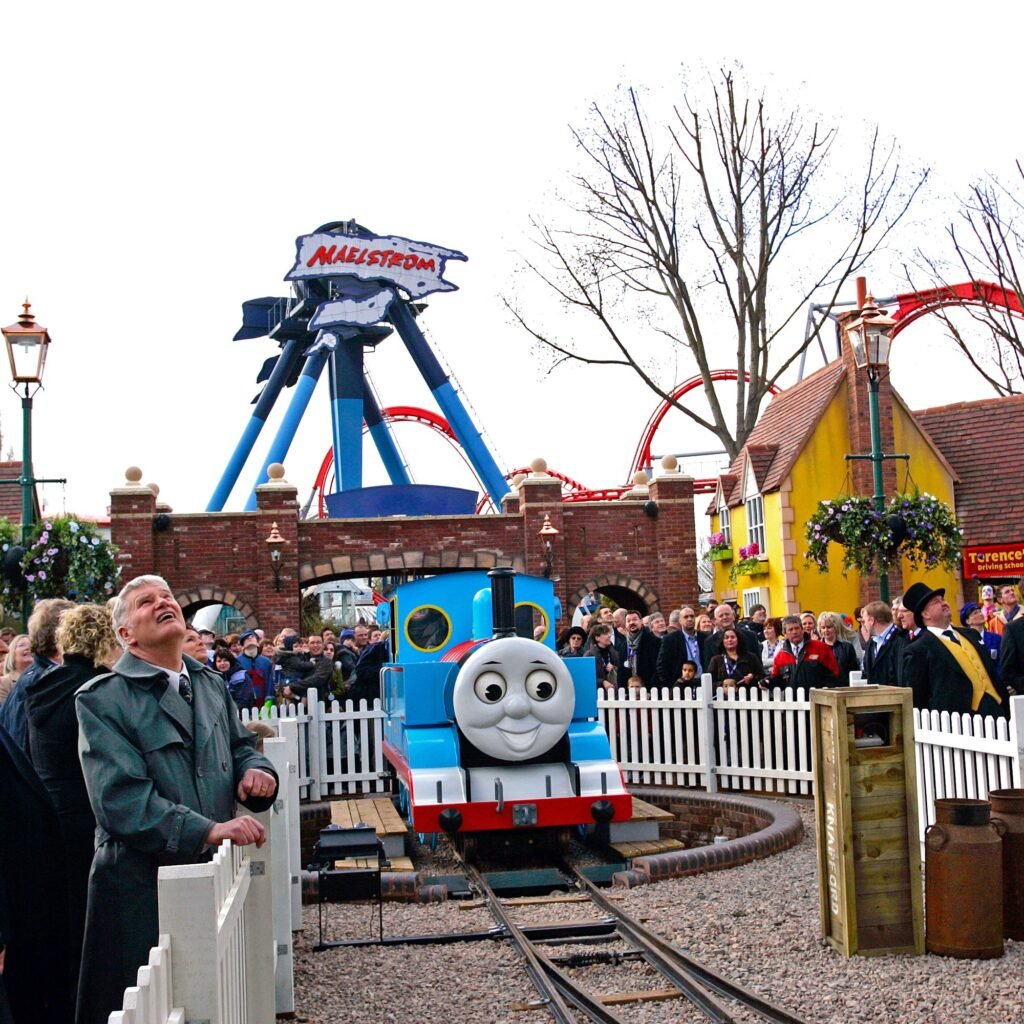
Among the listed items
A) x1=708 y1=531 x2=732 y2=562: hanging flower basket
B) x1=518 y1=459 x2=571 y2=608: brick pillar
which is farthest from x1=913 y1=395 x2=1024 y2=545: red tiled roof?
x1=518 y1=459 x2=571 y2=608: brick pillar

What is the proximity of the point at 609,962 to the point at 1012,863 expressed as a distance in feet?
6.81

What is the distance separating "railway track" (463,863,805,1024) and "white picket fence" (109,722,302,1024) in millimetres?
1743

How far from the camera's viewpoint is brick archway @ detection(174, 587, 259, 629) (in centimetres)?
2292

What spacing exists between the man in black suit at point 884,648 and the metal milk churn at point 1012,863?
161 centimetres

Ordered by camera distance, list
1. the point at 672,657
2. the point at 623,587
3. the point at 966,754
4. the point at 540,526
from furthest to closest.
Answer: the point at 623,587 < the point at 540,526 < the point at 672,657 < the point at 966,754

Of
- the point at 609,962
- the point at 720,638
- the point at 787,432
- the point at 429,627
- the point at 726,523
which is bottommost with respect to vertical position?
the point at 609,962

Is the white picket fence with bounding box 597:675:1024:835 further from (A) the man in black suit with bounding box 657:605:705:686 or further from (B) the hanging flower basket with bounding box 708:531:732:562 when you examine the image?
(B) the hanging flower basket with bounding box 708:531:732:562

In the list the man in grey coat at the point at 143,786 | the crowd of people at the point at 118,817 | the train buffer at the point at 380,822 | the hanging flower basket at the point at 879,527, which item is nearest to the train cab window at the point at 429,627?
the train buffer at the point at 380,822

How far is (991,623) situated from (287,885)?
32.8 feet

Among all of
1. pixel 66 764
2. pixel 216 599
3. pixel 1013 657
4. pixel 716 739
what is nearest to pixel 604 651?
pixel 716 739

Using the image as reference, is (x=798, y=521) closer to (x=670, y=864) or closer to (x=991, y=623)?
(x=991, y=623)

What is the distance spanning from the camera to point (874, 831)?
6008 millimetres

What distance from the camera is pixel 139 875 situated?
350cm

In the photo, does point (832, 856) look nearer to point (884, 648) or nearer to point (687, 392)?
point (884, 648)
